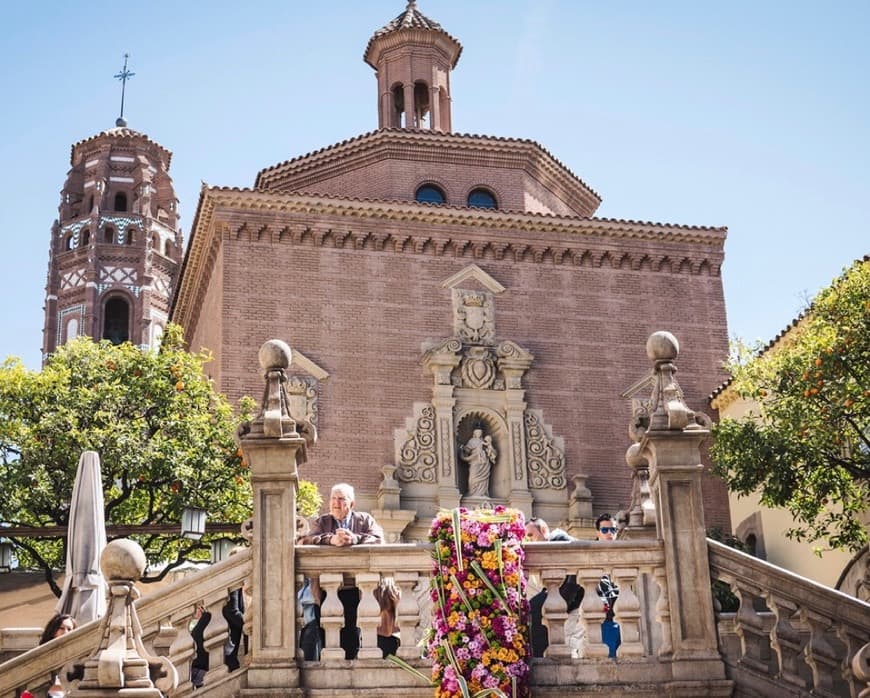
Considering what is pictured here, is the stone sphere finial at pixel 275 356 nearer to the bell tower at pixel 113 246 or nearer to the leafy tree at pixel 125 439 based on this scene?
the leafy tree at pixel 125 439

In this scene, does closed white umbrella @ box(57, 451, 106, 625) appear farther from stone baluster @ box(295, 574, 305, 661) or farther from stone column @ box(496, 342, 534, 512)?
stone column @ box(496, 342, 534, 512)

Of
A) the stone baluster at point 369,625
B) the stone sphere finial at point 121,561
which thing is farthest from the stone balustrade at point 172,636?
the stone baluster at point 369,625

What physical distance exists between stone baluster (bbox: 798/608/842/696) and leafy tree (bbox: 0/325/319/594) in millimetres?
15156

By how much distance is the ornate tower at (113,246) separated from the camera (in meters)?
63.7

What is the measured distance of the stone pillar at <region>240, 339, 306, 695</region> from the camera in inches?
352

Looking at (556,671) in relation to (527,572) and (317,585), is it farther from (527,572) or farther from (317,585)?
(317,585)

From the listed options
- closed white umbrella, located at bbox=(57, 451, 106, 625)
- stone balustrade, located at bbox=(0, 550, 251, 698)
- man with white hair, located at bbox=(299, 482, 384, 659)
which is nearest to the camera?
stone balustrade, located at bbox=(0, 550, 251, 698)

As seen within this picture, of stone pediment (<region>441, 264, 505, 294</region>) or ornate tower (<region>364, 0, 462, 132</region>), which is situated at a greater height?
ornate tower (<region>364, 0, 462, 132</region>)

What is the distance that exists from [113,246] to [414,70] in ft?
110

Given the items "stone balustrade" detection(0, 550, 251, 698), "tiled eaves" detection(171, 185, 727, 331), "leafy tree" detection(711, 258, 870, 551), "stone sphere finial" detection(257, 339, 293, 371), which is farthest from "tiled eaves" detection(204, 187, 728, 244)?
"stone balustrade" detection(0, 550, 251, 698)

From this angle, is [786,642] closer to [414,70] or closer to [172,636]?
[172,636]

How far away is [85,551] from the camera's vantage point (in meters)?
13.7

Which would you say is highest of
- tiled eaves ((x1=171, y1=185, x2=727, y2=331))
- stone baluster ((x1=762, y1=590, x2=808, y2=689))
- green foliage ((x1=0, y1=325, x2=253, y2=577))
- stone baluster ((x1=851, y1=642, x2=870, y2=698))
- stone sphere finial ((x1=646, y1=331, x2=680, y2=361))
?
tiled eaves ((x1=171, y1=185, x2=727, y2=331))

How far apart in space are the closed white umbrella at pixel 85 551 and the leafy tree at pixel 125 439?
879 centimetres
